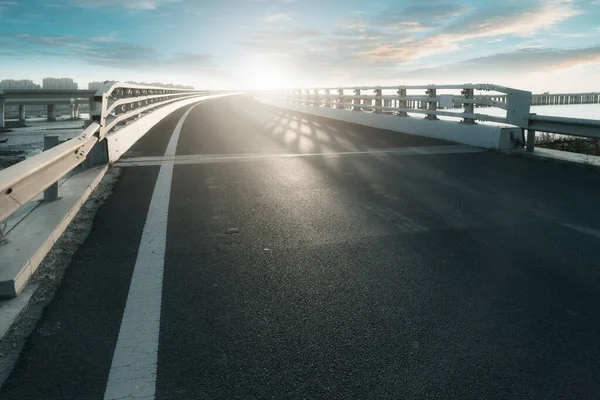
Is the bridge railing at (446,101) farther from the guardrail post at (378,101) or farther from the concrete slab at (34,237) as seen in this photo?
the concrete slab at (34,237)

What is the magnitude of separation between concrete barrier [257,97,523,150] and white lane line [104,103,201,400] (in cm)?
860

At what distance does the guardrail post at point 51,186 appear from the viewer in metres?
5.73

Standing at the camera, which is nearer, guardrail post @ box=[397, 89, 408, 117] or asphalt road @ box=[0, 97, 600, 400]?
asphalt road @ box=[0, 97, 600, 400]

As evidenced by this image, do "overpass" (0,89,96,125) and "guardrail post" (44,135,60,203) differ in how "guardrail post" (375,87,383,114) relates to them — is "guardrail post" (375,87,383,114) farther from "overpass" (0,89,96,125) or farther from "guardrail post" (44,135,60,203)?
"overpass" (0,89,96,125)

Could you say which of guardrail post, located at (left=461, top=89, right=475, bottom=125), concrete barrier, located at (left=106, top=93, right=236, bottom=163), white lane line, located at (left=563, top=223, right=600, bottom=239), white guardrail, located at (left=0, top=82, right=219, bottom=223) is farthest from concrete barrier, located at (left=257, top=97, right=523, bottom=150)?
white guardrail, located at (left=0, top=82, right=219, bottom=223)

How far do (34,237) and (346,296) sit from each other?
111 inches

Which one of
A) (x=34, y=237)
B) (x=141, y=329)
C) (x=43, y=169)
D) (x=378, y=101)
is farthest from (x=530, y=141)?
(x=141, y=329)

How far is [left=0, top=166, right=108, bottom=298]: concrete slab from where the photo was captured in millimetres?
3672

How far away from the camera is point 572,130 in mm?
9695

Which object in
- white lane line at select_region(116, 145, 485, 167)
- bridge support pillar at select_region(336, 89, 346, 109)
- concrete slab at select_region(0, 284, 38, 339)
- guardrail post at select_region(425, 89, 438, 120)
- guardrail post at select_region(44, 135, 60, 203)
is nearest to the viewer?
concrete slab at select_region(0, 284, 38, 339)

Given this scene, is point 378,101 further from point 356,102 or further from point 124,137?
A: point 124,137

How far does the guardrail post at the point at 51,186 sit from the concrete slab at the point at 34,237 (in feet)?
0.30

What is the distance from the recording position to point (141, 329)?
317cm

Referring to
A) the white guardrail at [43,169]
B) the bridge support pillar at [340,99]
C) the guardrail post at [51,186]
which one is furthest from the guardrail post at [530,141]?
the bridge support pillar at [340,99]
